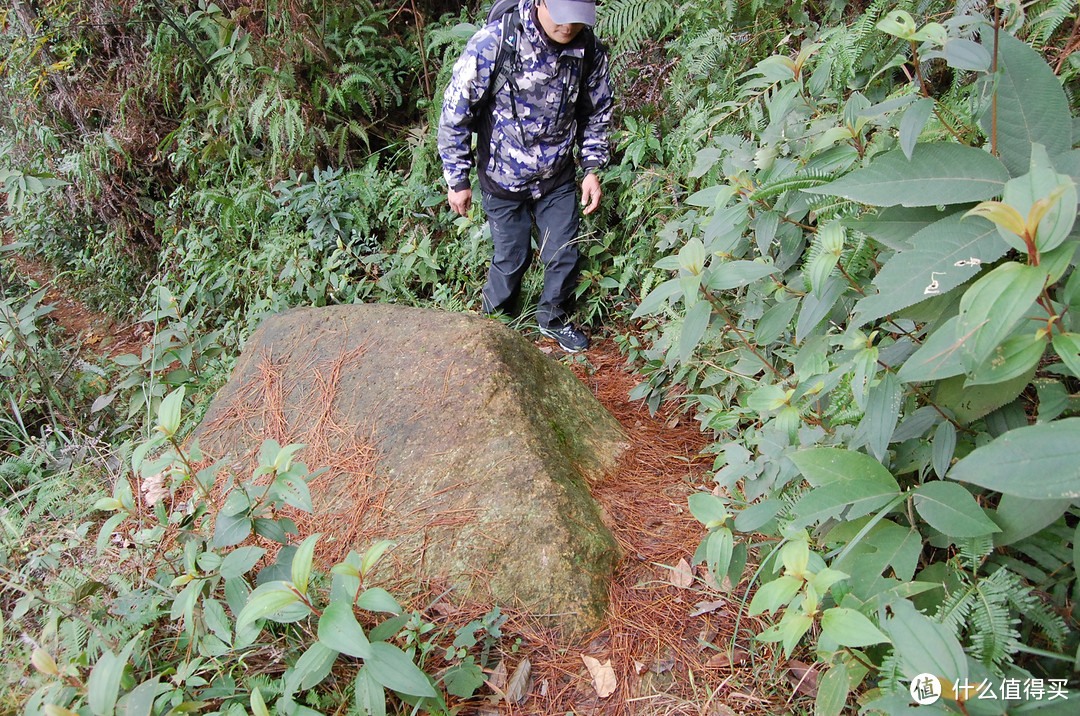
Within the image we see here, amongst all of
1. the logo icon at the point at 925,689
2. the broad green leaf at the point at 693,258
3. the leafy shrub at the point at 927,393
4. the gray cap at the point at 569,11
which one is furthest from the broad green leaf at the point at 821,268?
the gray cap at the point at 569,11

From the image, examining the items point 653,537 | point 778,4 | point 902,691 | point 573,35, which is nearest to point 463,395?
point 653,537

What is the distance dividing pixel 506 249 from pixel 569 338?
0.80 m

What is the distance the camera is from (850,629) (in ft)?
4.50

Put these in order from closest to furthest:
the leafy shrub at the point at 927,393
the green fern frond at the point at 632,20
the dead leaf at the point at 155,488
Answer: the leafy shrub at the point at 927,393 → the dead leaf at the point at 155,488 → the green fern frond at the point at 632,20

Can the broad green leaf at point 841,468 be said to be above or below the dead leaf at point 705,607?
above

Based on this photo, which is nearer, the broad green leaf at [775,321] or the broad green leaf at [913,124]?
the broad green leaf at [913,124]

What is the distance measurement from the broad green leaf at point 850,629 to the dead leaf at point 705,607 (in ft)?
2.36

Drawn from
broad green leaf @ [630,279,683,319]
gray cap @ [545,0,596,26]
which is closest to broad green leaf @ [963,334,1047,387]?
broad green leaf @ [630,279,683,319]

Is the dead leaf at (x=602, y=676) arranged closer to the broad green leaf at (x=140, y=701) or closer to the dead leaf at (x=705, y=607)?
the dead leaf at (x=705, y=607)

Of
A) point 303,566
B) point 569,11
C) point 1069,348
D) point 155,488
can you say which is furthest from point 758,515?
point 569,11

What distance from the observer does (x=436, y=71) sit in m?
5.96

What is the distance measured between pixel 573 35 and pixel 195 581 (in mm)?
3414

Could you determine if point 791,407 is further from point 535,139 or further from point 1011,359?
point 535,139

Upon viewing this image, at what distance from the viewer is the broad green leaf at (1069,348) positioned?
111 centimetres
